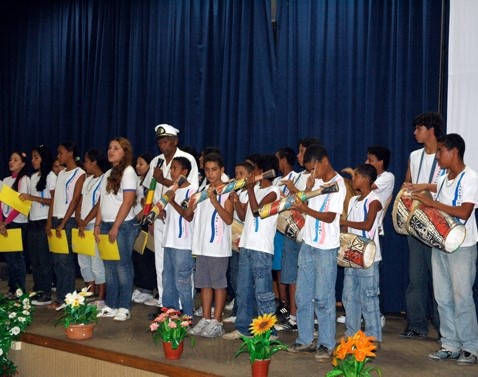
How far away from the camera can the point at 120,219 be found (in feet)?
18.8

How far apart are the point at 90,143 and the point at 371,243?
16.3 ft

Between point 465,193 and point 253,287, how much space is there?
1.58 m

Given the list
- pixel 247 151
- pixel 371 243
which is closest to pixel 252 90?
pixel 247 151

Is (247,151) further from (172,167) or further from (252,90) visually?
(172,167)

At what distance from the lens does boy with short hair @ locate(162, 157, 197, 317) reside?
5367 mm

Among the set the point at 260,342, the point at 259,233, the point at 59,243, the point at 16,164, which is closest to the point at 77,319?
the point at 59,243

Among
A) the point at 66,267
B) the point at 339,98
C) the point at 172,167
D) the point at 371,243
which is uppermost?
the point at 339,98

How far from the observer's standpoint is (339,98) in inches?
258

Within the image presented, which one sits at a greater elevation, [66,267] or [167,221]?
[167,221]

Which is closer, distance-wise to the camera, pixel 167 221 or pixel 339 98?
pixel 167 221

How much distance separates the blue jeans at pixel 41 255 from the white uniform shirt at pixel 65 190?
1.30ft

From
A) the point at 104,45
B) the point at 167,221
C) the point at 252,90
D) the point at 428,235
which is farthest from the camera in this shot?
the point at 104,45

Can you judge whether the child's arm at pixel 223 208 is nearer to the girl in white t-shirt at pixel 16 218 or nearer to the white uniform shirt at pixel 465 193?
the white uniform shirt at pixel 465 193

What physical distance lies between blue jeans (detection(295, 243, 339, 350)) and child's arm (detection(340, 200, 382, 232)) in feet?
0.84
